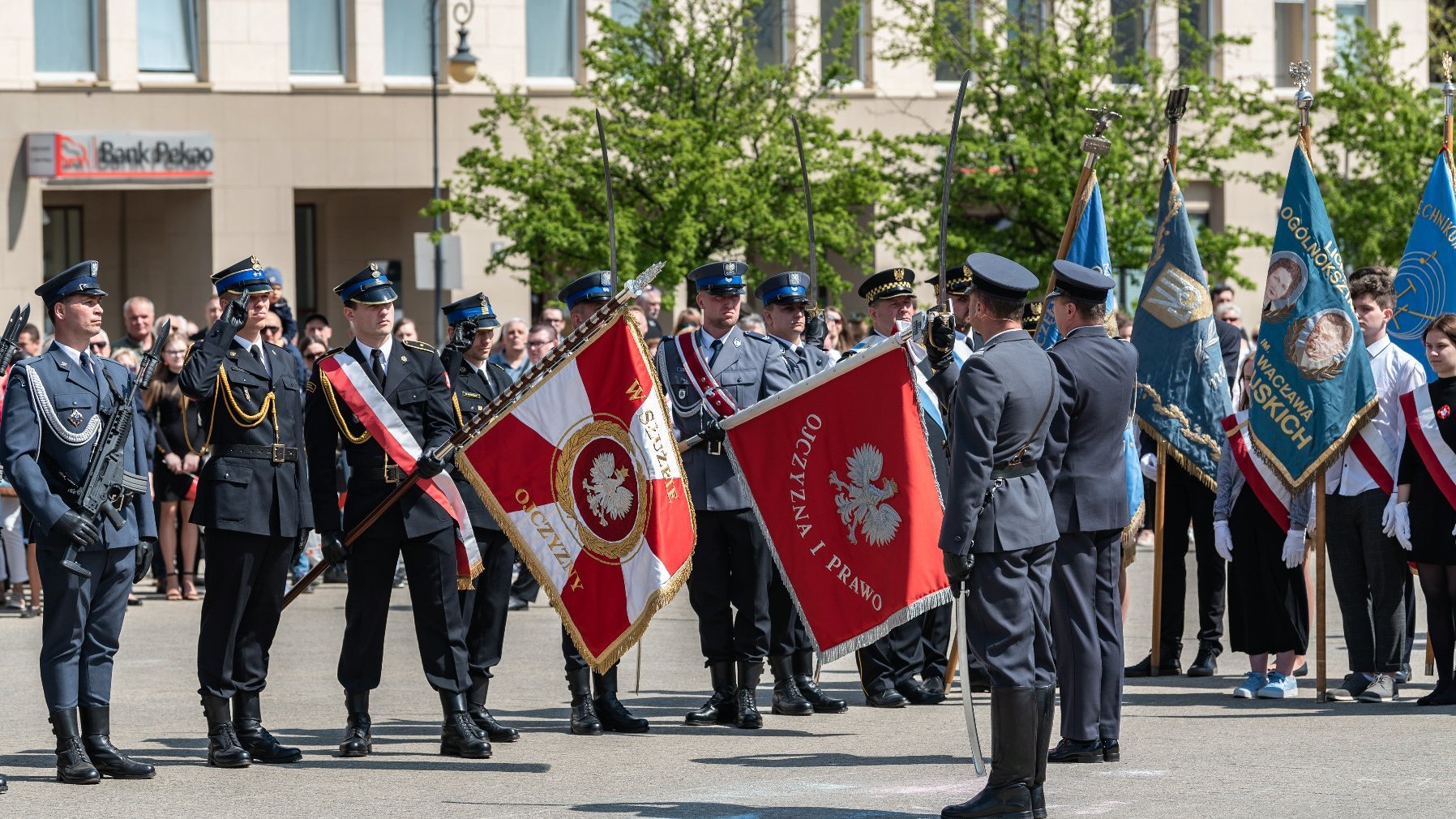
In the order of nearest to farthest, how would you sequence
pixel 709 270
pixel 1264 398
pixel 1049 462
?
pixel 1049 462 < pixel 709 270 < pixel 1264 398

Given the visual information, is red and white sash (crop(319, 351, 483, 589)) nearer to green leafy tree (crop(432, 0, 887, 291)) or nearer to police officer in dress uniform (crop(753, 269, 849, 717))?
police officer in dress uniform (crop(753, 269, 849, 717))

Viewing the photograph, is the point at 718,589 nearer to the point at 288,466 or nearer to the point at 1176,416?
the point at 288,466

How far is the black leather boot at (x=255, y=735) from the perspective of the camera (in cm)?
864

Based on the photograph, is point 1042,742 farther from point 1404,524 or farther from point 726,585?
point 1404,524

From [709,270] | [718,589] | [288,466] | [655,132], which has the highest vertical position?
[655,132]

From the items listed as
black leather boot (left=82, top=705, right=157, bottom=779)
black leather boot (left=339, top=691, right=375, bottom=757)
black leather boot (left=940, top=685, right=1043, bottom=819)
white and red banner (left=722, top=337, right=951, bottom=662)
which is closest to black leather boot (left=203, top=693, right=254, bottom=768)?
black leather boot (left=82, top=705, right=157, bottom=779)

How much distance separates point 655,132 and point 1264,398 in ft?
50.3

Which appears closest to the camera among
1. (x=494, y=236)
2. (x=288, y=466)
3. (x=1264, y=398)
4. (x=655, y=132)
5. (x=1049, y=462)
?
(x=1049, y=462)

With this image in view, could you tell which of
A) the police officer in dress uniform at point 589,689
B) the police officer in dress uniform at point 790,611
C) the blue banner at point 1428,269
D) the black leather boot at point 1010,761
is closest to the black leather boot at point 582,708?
the police officer in dress uniform at point 589,689

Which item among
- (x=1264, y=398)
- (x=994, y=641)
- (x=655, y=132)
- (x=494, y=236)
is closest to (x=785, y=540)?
(x=994, y=641)

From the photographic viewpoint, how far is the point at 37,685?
36.0ft

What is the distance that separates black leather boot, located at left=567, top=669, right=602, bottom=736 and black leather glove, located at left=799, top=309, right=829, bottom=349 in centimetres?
219

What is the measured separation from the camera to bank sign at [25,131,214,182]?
29609 mm

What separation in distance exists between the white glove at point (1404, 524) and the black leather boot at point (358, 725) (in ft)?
15.9
